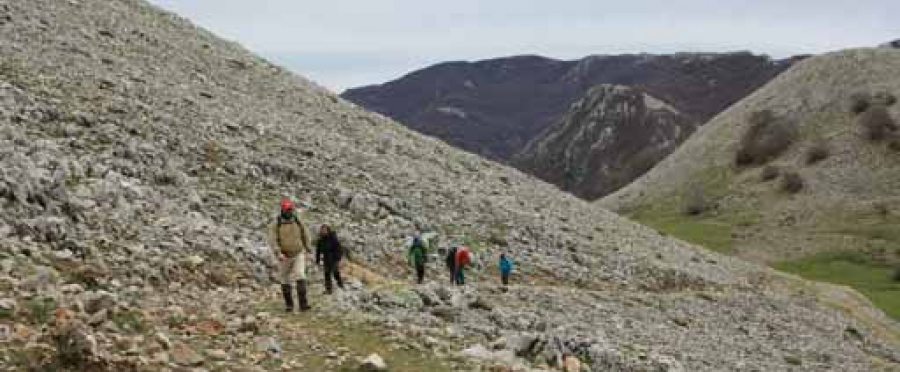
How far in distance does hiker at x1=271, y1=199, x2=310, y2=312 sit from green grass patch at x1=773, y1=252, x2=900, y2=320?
2568 inches

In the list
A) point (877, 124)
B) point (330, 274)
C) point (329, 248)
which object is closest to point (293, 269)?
point (330, 274)

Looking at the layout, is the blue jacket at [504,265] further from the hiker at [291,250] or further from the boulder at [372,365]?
the boulder at [372,365]

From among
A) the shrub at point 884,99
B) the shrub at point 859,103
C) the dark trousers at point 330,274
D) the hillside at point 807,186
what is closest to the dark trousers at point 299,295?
the dark trousers at point 330,274

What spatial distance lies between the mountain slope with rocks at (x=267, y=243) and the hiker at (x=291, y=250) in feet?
1.77

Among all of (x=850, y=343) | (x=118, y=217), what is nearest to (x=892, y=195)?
(x=850, y=343)

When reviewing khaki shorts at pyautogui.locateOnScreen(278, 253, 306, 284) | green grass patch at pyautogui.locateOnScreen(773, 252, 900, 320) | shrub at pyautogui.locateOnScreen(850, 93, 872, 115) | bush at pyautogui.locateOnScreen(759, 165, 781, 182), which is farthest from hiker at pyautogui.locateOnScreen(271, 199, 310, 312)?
shrub at pyautogui.locateOnScreen(850, 93, 872, 115)

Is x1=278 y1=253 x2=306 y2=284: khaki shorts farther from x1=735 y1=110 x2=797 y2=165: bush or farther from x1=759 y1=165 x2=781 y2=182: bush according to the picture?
x1=735 y1=110 x2=797 y2=165: bush

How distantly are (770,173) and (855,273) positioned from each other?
128 ft

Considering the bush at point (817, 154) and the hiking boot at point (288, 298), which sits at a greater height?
the bush at point (817, 154)

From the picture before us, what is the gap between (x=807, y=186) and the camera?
409ft

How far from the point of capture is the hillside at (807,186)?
101938mm

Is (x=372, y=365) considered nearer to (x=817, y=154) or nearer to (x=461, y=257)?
(x=461, y=257)

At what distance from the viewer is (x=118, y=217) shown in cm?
2517

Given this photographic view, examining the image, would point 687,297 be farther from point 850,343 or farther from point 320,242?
point 320,242
